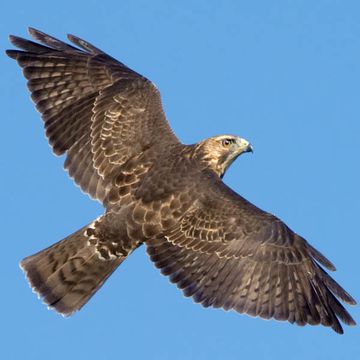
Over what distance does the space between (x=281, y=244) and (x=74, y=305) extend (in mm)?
2663

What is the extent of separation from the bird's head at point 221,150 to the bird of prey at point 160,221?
0.01 metres

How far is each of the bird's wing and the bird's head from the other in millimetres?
471

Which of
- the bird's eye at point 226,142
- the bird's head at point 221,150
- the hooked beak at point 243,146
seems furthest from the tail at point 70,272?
the hooked beak at point 243,146

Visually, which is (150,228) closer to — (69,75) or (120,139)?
(120,139)

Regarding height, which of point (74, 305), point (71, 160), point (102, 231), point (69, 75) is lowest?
point (74, 305)

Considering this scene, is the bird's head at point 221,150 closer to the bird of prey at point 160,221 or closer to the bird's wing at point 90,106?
the bird of prey at point 160,221

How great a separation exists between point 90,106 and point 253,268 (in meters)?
3.60

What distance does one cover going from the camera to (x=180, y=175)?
51.0ft

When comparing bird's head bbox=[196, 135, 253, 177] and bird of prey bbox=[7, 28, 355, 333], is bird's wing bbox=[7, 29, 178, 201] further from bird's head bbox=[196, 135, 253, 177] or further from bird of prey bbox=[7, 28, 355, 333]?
bird's head bbox=[196, 135, 253, 177]

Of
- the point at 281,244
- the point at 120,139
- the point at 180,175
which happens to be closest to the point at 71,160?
the point at 120,139

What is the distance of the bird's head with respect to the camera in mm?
16125

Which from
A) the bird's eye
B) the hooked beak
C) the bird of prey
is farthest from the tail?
the hooked beak

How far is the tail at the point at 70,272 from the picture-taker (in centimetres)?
1532

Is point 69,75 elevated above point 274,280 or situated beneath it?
elevated above
